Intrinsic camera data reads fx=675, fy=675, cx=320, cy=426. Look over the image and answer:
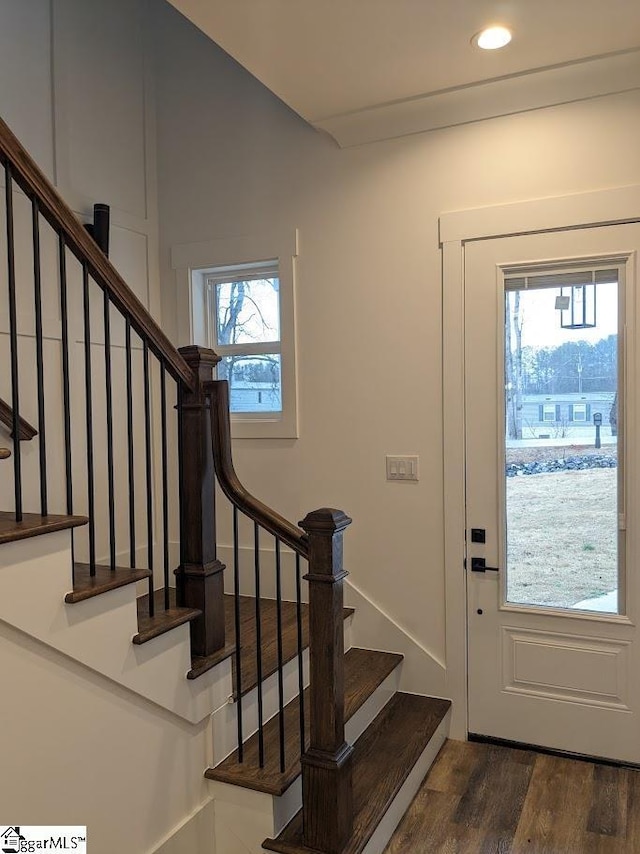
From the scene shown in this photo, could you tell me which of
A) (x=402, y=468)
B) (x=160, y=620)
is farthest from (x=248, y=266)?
(x=160, y=620)

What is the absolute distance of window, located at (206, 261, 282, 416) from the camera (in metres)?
3.52

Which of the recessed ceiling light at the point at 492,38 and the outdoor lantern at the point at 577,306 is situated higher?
the recessed ceiling light at the point at 492,38

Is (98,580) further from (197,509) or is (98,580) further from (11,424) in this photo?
(11,424)

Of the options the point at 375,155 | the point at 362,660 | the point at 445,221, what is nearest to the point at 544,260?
the point at 445,221

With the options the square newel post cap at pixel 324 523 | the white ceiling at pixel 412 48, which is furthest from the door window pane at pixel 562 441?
the square newel post cap at pixel 324 523

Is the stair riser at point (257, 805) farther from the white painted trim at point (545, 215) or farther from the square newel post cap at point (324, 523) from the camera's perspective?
the white painted trim at point (545, 215)

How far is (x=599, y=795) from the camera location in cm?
259

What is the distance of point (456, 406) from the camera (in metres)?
3.01

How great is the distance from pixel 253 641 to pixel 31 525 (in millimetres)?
1389

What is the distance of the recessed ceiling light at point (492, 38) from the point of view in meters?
2.37

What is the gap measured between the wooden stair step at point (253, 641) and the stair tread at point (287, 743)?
0.20m

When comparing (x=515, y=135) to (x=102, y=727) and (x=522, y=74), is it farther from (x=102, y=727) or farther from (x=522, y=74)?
(x=102, y=727)

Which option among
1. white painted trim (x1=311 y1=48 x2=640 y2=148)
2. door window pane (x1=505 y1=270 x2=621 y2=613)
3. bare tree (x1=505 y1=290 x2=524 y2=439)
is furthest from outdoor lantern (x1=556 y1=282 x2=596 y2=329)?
white painted trim (x1=311 y1=48 x2=640 y2=148)

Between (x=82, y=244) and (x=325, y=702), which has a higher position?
(x=82, y=244)
